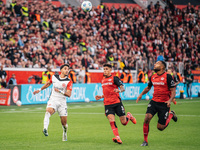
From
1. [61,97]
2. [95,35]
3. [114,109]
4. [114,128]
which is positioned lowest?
[114,128]

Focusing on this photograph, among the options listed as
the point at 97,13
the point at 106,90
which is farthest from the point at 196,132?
the point at 97,13

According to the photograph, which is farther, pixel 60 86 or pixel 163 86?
pixel 60 86

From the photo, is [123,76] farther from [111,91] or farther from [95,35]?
[111,91]

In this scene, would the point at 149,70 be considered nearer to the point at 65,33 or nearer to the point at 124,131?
the point at 65,33

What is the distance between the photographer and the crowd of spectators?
90.3 ft

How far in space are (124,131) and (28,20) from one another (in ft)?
62.2

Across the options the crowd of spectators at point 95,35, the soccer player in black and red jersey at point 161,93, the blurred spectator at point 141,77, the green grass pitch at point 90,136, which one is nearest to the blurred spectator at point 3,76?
the crowd of spectators at point 95,35

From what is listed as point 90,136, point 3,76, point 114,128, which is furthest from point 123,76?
point 114,128

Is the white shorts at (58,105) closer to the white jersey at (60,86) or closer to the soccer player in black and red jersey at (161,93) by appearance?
the white jersey at (60,86)

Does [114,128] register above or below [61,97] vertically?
below

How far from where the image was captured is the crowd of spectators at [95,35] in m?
27.5

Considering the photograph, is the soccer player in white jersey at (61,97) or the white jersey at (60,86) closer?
the soccer player in white jersey at (61,97)

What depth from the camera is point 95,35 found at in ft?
116

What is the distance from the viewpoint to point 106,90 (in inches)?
434
